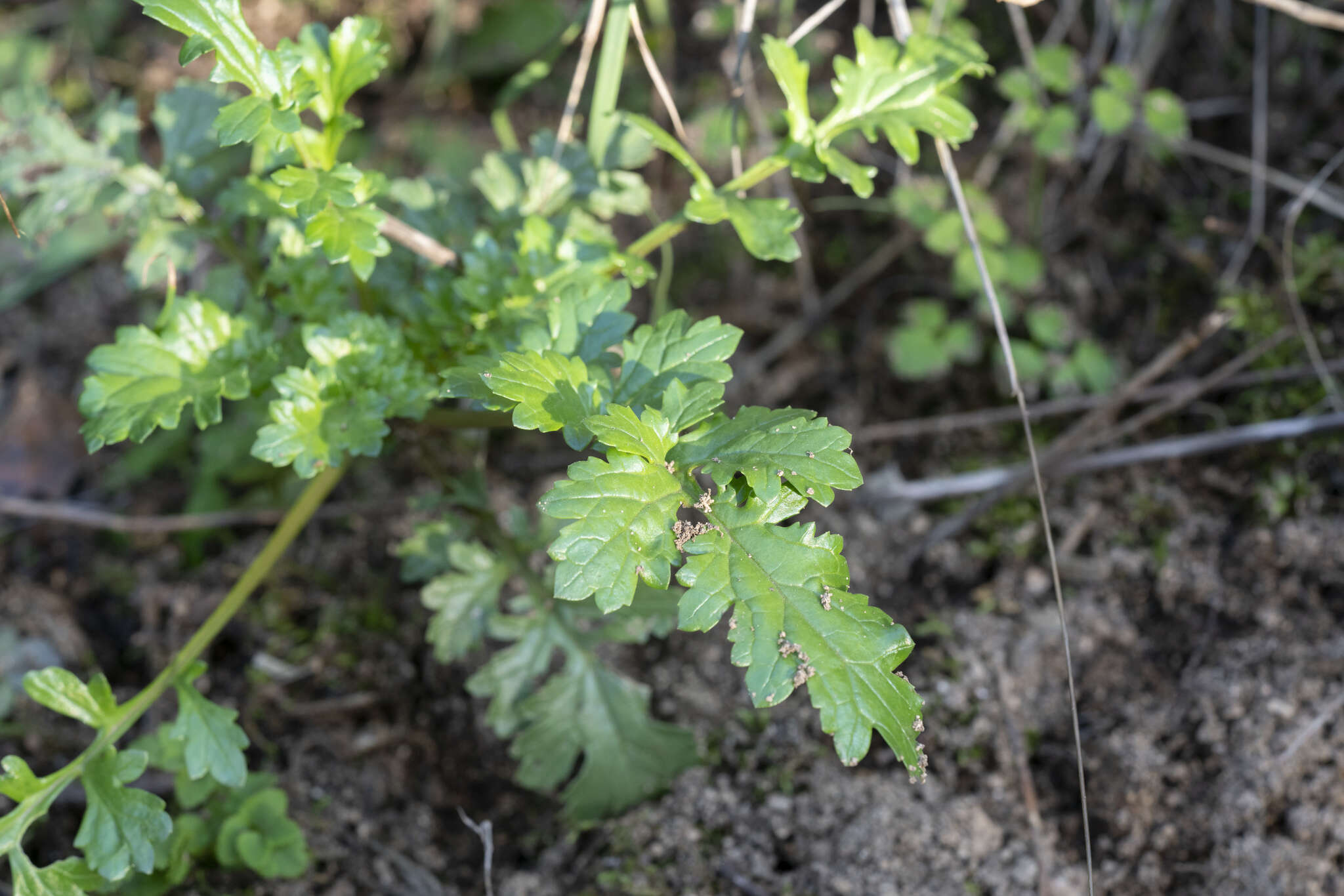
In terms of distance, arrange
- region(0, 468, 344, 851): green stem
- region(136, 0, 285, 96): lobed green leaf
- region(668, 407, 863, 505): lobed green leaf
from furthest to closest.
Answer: region(0, 468, 344, 851): green stem, region(136, 0, 285, 96): lobed green leaf, region(668, 407, 863, 505): lobed green leaf

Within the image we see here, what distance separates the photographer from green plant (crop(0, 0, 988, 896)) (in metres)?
1.51

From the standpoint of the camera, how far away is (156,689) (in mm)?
1942

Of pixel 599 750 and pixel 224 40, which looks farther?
pixel 599 750

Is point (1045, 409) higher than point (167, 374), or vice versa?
point (167, 374)

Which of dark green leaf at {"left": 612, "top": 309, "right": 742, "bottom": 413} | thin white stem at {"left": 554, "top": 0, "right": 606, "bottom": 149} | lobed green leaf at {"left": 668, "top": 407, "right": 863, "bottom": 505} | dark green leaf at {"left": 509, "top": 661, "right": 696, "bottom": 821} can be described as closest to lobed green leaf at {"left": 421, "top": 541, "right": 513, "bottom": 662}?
dark green leaf at {"left": 509, "top": 661, "right": 696, "bottom": 821}

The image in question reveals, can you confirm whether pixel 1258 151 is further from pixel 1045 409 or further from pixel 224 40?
pixel 224 40

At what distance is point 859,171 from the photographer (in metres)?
1.98

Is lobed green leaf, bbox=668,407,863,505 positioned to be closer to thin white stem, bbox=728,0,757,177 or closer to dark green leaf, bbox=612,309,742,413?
dark green leaf, bbox=612,309,742,413

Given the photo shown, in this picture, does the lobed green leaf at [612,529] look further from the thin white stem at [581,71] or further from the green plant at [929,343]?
the green plant at [929,343]

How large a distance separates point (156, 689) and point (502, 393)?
3.32ft

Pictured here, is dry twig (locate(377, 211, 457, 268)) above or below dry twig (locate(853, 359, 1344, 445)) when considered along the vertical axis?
above

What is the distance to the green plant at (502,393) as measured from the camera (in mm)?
1511

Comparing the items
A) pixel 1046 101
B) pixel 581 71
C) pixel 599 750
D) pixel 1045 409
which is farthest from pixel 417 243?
pixel 1046 101

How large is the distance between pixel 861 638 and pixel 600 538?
1.37 ft
